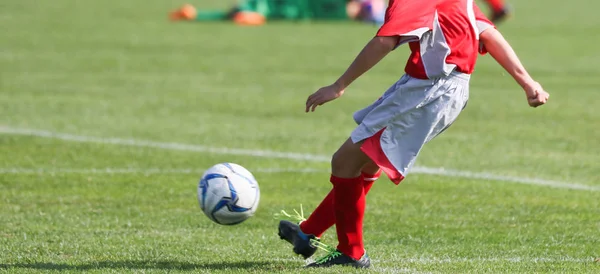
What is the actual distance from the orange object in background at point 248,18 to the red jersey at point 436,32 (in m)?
20.8

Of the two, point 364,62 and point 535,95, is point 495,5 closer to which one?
point 535,95

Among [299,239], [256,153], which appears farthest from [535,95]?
[256,153]

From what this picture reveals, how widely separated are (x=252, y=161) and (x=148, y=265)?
12.8ft

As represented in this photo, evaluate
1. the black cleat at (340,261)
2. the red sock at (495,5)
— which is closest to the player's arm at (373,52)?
the black cleat at (340,261)

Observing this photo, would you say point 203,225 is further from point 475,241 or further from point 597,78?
point 597,78

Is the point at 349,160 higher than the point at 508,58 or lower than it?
lower

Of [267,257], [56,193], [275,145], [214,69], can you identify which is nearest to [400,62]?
[214,69]

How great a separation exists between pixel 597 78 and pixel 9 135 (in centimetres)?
932

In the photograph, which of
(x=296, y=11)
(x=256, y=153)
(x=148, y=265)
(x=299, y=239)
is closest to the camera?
(x=148, y=265)

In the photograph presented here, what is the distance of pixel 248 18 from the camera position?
26.5m

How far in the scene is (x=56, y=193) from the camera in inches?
323

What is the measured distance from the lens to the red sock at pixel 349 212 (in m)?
5.70

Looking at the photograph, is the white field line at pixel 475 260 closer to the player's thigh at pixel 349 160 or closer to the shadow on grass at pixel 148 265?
the shadow on grass at pixel 148 265

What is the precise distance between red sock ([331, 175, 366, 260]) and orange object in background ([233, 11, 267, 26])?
2059cm
